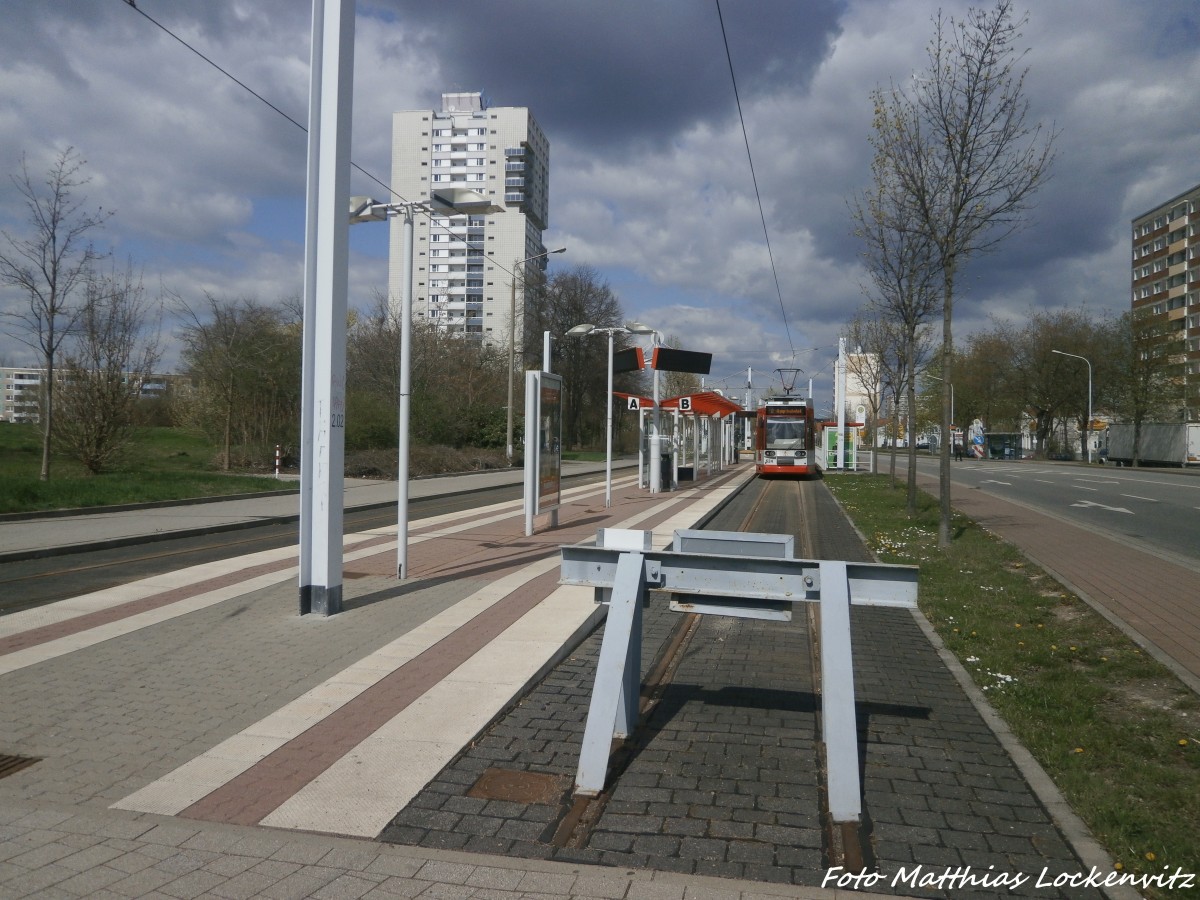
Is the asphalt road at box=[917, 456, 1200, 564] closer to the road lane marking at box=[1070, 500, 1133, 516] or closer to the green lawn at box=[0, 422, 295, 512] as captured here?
the road lane marking at box=[1070, 500, 1133, 516]

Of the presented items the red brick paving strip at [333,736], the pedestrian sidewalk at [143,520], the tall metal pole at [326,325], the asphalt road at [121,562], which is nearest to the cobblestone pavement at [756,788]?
the red brick paving strip at [333,736]

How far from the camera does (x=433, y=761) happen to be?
185 inches

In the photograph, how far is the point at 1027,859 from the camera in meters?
3.70

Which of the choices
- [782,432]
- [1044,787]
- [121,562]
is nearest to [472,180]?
[782,432]

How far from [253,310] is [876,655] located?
28.8 meters

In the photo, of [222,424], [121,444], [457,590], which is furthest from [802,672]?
[222,424]

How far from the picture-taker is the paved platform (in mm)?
3607

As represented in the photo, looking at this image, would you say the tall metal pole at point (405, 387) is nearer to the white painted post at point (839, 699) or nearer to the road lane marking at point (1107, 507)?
the white painted post at point (839, 699)

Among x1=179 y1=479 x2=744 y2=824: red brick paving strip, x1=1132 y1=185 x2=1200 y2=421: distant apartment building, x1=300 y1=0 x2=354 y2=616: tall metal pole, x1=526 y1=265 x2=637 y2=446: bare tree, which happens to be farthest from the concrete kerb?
x1=1132 y1=185 x2=1200 y2=421: distant apartment building

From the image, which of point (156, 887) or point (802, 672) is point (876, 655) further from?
point (156, 887)

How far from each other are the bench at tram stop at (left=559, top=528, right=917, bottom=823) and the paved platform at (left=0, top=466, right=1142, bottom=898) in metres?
0.25

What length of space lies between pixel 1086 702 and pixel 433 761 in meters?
4.07

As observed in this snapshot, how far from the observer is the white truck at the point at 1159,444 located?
5256 centimetres

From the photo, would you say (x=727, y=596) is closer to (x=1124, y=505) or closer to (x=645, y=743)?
(x=645, y=743)
